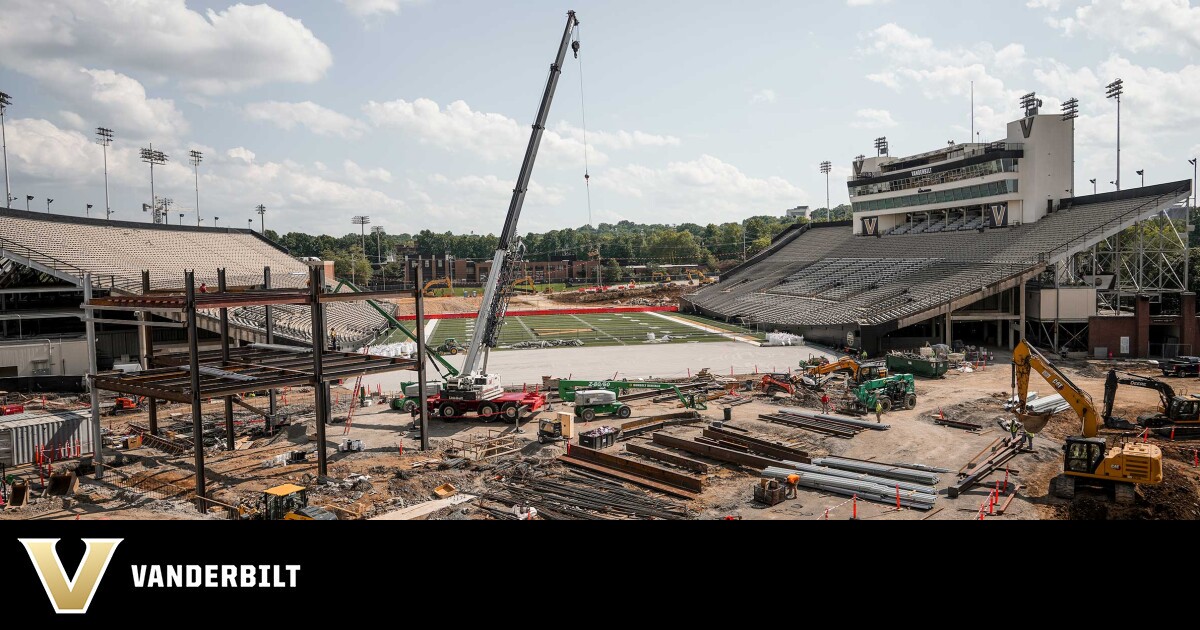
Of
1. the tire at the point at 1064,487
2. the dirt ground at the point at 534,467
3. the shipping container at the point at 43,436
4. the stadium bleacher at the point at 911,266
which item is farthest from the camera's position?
the stadium bleacher at the point at 911,266

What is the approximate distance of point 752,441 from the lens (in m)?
24.0

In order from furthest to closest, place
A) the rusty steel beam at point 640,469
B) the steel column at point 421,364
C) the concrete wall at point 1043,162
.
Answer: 1. the concrete wall at point 1043,162
2. the steel column at point 421,364
3. the rusty steel beam at point 640,469

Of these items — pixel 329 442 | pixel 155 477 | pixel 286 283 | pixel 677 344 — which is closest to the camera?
pixel 155 477

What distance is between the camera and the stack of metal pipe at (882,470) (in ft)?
66.6

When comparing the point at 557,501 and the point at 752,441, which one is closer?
the point at 557,501

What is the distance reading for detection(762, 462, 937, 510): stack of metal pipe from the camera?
737 inches

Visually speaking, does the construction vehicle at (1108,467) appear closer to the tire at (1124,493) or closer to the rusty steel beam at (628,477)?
the tire at (1124,493)
